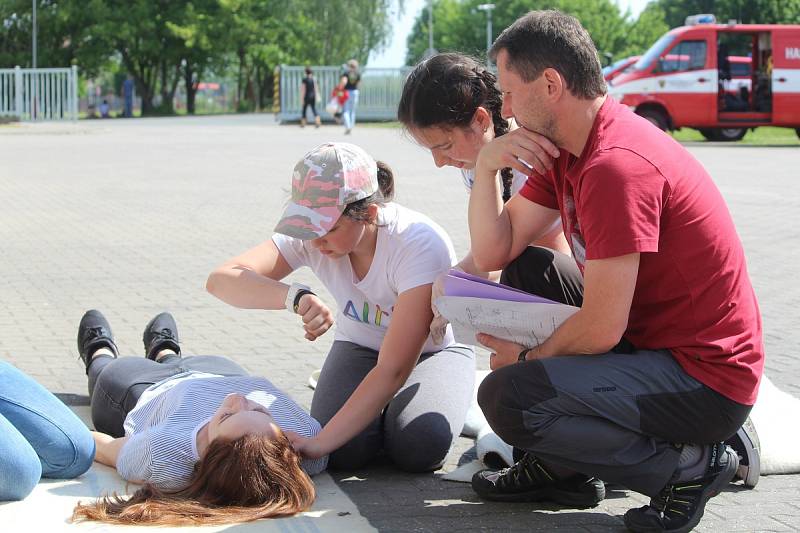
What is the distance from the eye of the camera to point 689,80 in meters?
23.5

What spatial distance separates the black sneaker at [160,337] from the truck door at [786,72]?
20.7 m

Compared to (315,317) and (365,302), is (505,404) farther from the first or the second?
(365,302)

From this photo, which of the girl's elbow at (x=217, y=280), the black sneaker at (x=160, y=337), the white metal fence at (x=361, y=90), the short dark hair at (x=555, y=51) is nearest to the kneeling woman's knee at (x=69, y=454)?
the girl's elbow at (x=217, y=280)

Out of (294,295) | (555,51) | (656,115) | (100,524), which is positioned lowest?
(100,524)

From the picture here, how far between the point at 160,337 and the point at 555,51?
8.47ft

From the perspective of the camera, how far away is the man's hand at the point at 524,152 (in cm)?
336

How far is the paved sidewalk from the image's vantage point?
3717mm

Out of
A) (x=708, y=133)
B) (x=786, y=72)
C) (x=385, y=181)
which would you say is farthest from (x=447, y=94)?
(x=708, y=133)

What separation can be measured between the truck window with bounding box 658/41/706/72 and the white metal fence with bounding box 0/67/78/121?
55.5 ft

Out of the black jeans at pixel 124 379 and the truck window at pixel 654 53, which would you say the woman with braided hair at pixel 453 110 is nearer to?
the black jeans at pixel 124 379

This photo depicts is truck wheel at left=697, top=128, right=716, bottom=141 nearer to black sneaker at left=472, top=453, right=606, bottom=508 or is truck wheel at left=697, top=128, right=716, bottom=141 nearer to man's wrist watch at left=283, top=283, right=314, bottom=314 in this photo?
man's wrist watch at left=283, top=283, right=314, bottom=314

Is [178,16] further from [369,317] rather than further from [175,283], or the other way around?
[369,317]

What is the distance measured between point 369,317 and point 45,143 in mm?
21477

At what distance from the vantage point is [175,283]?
7.93 meters
